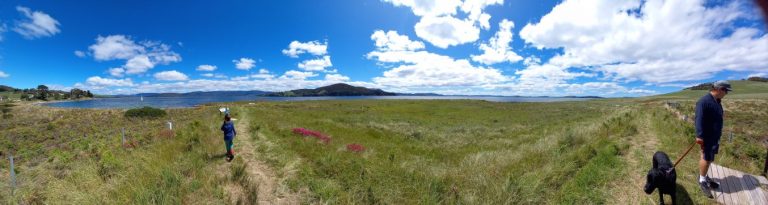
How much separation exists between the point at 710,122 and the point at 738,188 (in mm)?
1690

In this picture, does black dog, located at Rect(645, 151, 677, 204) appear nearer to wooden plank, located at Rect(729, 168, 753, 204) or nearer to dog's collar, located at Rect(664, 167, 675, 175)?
dog's collar, located at Rect(664, 167, 675, 175)

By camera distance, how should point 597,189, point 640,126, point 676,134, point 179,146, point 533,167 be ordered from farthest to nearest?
point 640,126, point 179,146, point 676,134, point 533,167, point 597,189

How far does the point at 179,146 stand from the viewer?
12.5 m

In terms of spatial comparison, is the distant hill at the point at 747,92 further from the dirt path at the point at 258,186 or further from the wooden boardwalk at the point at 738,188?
the dirt path at the point at 258,186

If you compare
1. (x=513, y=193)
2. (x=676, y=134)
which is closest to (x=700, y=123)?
(x=513, y=193)

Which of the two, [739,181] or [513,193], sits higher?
[739,181]

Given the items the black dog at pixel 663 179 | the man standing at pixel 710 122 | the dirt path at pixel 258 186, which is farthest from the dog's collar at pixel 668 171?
the dirt path at pixel 258 186

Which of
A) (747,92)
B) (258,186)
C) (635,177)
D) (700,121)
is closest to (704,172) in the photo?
(700,121)

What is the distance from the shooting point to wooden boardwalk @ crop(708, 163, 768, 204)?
5.67 m

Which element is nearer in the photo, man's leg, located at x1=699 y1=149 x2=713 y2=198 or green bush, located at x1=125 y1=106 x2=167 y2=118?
man's leg, located at x1=699 y1=149 x2=713 y2=198

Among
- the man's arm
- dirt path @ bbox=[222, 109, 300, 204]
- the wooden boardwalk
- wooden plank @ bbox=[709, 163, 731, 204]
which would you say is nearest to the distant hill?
wooden plank @ bbox=[709, 163, 731, 204]

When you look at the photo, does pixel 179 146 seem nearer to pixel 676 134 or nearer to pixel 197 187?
pixel 197 187

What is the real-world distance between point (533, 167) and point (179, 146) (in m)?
13.8

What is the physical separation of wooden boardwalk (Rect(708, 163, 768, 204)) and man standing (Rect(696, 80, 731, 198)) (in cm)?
29
